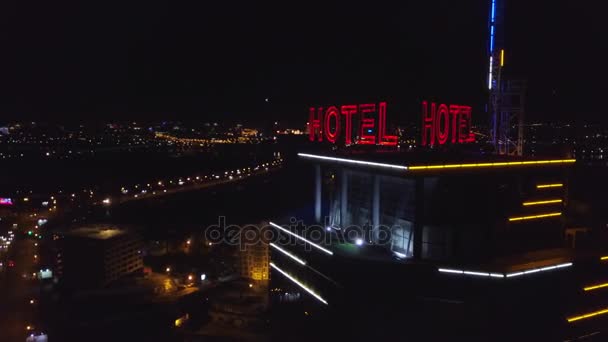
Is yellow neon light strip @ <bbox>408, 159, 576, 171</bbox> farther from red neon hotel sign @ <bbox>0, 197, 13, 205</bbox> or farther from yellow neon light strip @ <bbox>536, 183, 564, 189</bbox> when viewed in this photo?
red neon hotel sign @ <bbox>0, 197, 13, 205</bbox>

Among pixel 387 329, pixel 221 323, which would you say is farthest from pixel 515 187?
pixel 221 323

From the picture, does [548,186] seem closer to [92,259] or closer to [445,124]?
[445,124]

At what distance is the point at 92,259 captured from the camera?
68.1 meters

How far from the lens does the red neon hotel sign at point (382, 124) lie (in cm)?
2372

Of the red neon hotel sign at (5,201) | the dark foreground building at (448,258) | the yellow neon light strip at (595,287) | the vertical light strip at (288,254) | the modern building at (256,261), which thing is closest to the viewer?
the dark foreground building at (448,258)

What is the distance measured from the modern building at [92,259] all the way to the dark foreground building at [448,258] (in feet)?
171

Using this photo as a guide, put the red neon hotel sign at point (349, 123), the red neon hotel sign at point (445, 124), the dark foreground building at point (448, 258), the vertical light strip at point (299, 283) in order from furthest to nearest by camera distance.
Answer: the red neon hotel sign at point (349, 123)
the red neon hotel sign at point (445, 124)
the vertical light strip at point (299, 283)
the dark foreground building at point (448, 258)

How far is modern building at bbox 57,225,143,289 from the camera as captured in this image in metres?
67.2

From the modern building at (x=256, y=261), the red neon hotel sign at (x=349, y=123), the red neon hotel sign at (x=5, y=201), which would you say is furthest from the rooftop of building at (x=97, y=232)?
the red neon hotel sign at (x=349, y=123)

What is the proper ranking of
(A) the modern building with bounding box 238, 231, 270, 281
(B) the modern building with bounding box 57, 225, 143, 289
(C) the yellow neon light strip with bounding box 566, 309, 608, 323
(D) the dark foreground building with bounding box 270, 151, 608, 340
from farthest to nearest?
(B) the modern building with bounding box 57, 225, 143, 289 < (A) the modern building with bounding box 238, 231, 270, 281 < (C) the yellow neon light strip with bounding box 566, 309, 608, 323 < (D) the dark foreground building with bounding box 270, 151, 608, 340

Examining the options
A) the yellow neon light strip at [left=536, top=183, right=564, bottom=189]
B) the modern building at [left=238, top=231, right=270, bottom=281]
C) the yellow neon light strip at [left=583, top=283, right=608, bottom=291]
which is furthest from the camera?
the modern building at [left=238, top=231, right=270, bottom=281]

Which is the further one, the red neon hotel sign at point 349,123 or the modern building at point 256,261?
the modern building at point 256,261

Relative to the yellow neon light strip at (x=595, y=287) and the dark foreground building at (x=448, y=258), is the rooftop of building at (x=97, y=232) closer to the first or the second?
the dark foreground building at (x=448, y=258)

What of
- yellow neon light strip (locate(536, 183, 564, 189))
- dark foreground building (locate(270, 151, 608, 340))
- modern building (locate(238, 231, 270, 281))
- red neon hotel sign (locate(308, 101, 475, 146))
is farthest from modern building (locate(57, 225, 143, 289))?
yellow neon light strip (locate(536, 183, 564, 189))
